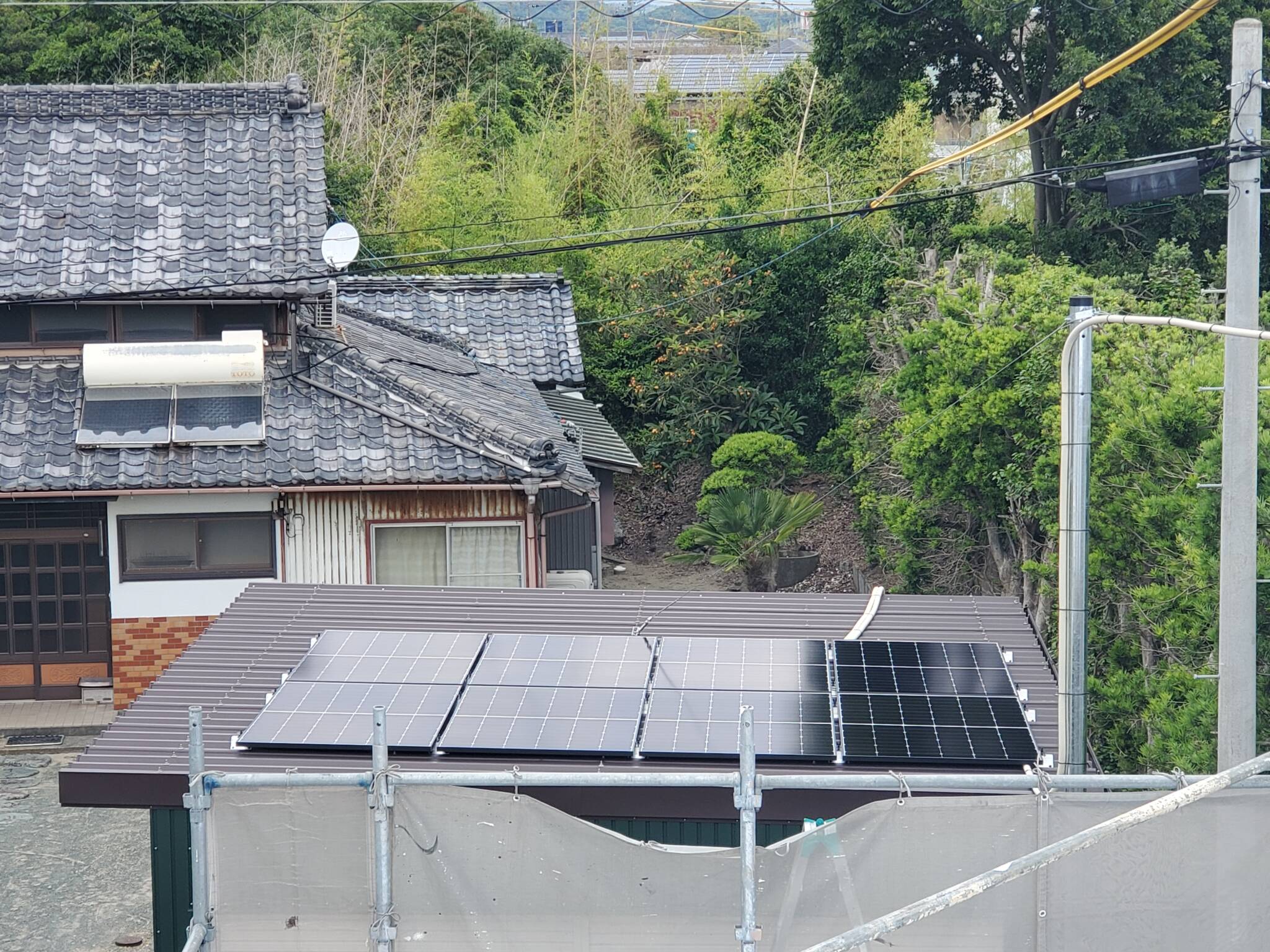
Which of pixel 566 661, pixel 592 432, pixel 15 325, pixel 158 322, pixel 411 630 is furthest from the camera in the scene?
pixel 592 432

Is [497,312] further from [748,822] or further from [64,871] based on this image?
[748,822]

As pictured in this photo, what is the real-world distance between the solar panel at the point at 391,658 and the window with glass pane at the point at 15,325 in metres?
8.53

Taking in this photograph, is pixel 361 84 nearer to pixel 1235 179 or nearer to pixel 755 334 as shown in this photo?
pixel 755 334

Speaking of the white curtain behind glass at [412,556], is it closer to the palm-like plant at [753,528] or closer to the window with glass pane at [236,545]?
the window with glass pane at [236,545]

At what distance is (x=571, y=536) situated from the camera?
18.8m

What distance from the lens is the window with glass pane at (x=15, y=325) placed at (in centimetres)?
1656

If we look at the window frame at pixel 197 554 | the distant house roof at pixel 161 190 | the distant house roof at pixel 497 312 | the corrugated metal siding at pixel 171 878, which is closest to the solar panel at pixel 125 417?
the window frame at pixel 197 554

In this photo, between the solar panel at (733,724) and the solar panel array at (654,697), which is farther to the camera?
the solar panel array at (654,697)

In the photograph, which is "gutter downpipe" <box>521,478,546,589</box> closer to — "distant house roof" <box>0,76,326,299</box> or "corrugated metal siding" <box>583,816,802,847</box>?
"distant house roof" <box>0,76,326,299</box>

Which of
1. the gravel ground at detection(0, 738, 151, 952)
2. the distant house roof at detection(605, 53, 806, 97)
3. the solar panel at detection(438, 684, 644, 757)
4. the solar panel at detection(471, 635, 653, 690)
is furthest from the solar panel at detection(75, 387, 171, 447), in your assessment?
the distant house roof at detection(605, 53, 806, 97)

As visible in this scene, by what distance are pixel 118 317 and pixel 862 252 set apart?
1489 cm

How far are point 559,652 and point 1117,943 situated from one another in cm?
439

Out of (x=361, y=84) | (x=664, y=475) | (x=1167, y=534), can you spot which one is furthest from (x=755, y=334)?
(x=1167, y=534)

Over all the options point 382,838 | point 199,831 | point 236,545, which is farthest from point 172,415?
point 382,838
